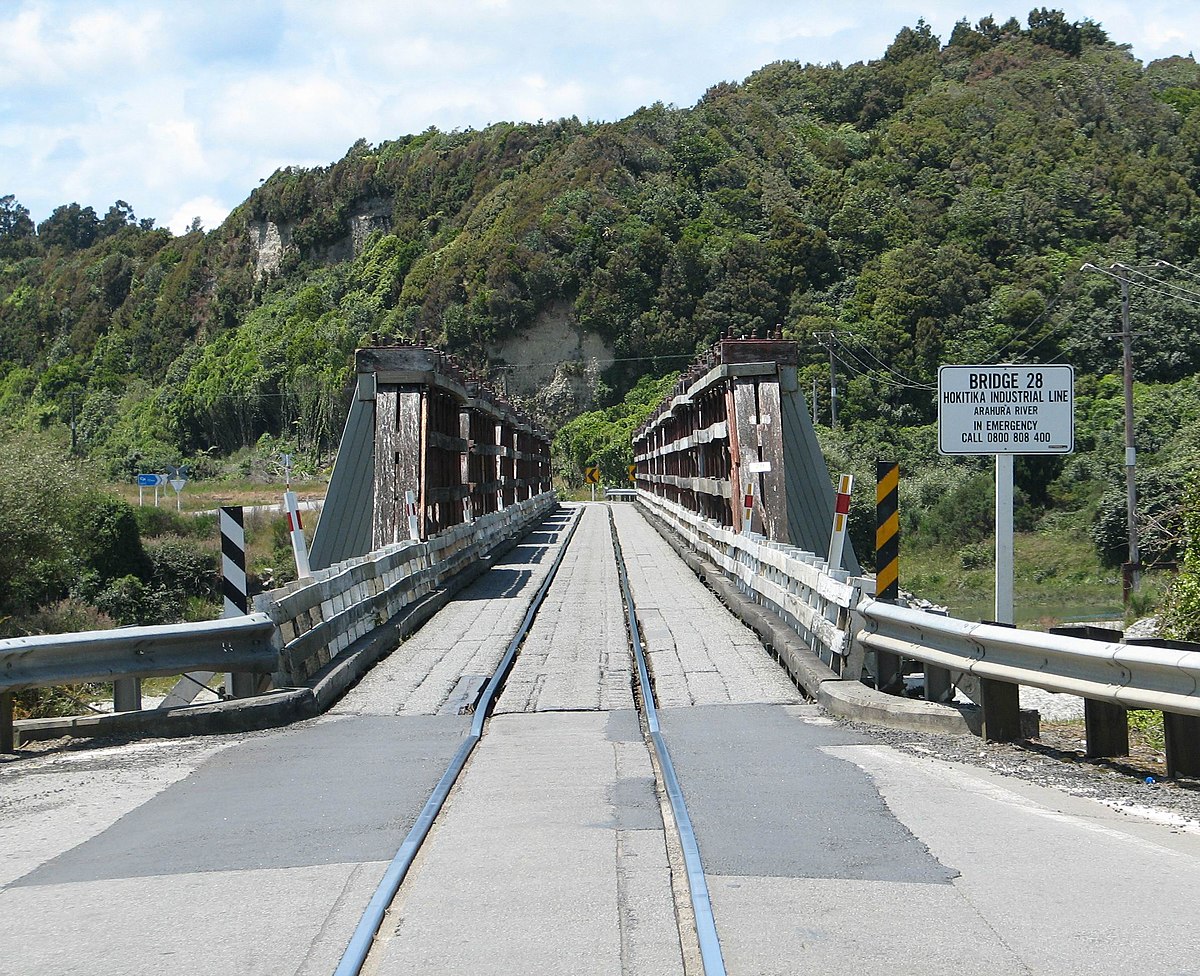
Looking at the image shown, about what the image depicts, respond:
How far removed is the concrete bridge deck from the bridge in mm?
21

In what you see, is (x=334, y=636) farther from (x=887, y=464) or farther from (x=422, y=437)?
(x=422, y=437)

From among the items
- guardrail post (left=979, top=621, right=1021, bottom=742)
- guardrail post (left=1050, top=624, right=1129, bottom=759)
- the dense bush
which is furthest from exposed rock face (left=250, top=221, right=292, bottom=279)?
guardrail post (left=1050, top=624, right=1129, bottom=759)

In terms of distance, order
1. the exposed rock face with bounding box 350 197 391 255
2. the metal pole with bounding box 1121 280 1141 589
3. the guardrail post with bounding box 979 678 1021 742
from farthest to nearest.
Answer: the exposed rock face with bounding box 350 197 391 255
the metal pole with bounding box 1121 280 1141 589
the guardrail post with bounding box 979 678 1021 742

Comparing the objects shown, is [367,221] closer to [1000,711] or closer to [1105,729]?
[1000,711]

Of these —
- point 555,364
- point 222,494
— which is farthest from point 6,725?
point 555,364

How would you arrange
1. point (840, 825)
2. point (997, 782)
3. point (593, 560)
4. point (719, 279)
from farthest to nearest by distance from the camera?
point (719, 279) < point (593, 560) < point (997, 782) < point (840, 825)

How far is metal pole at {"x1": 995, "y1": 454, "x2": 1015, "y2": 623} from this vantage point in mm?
9578

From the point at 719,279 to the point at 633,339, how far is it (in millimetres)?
7880

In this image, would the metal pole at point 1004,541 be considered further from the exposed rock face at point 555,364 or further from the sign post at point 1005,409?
the exposed rock face at point 555,364

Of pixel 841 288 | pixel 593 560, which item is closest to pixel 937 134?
pixel 841 288

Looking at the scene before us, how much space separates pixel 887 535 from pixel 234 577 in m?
5.50

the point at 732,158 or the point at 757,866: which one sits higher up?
the point at 732,158

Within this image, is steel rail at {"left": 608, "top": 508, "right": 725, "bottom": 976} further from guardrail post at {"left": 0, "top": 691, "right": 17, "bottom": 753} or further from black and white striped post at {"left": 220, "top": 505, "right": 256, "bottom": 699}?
guardrail post at {"left": 0, "top": 691, "right": 17, "bottom": 753}

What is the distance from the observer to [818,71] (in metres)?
131
